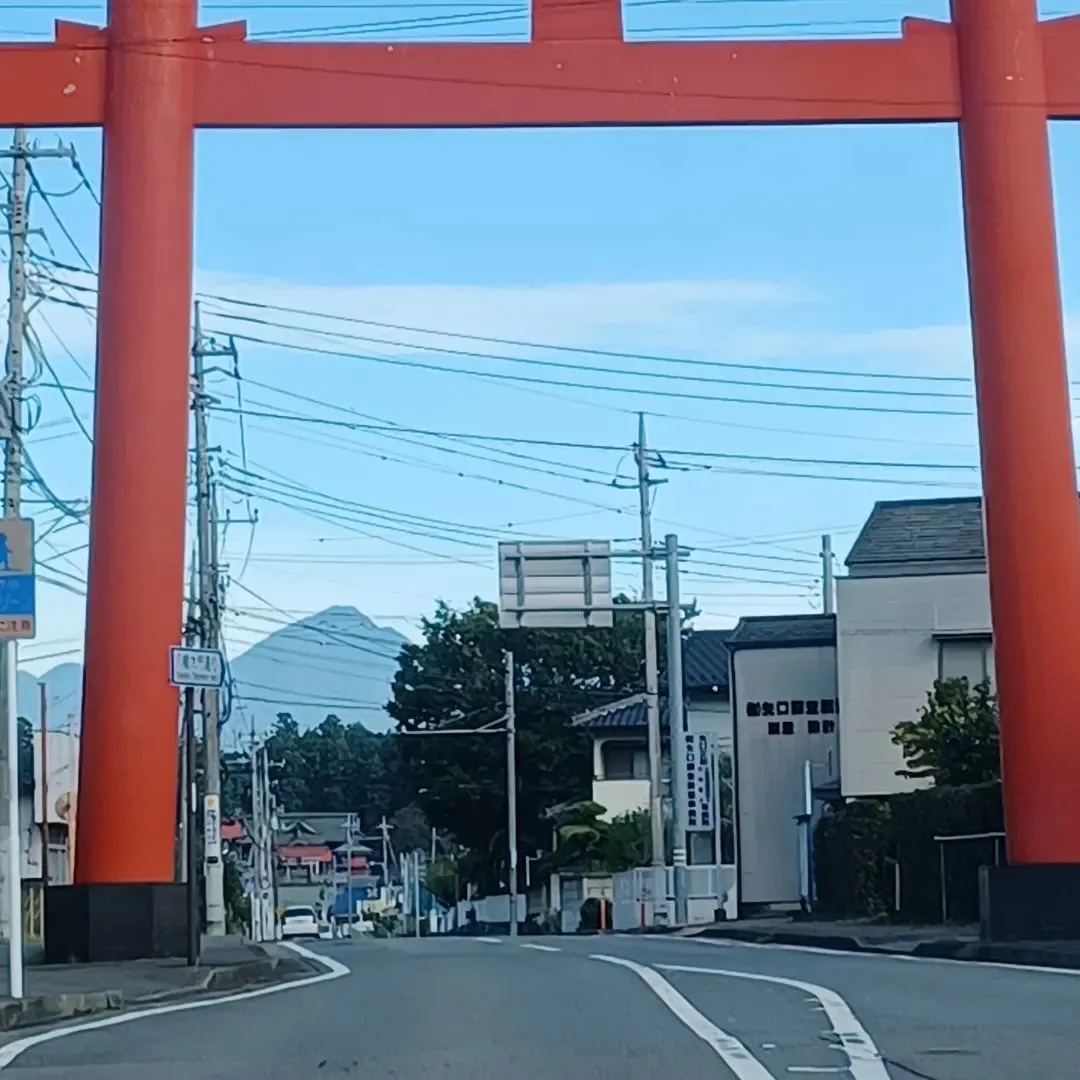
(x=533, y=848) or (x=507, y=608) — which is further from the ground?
(x=507, y=608)

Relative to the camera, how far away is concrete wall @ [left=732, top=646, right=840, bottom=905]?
1587 inches

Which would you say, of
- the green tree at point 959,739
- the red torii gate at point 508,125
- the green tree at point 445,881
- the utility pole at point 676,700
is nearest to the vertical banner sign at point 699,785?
the utility pole at point 676,700

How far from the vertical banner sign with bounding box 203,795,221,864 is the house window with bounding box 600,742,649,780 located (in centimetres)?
2806

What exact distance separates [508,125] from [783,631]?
76.1 ft

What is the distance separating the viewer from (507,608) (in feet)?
105

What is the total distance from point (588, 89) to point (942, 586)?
18.5m

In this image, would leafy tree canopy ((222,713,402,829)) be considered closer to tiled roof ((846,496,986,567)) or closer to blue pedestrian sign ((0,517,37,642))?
tiled roof ((846,496,986,567))

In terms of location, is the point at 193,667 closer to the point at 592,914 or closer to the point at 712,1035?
the point at 712,1035

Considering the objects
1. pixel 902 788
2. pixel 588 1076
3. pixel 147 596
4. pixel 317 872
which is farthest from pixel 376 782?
pixel 588 1076

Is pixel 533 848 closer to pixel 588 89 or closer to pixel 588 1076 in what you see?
pixel 588 89

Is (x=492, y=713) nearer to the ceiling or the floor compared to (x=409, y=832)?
nearer to the ceiling

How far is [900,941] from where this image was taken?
2222 centimetres

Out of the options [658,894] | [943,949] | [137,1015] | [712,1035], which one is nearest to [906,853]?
[943,949]

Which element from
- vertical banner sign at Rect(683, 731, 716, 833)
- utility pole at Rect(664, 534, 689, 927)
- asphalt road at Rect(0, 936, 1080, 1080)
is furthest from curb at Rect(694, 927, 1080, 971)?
vertical banner sign at Rect(683, 731, 716, 833)
